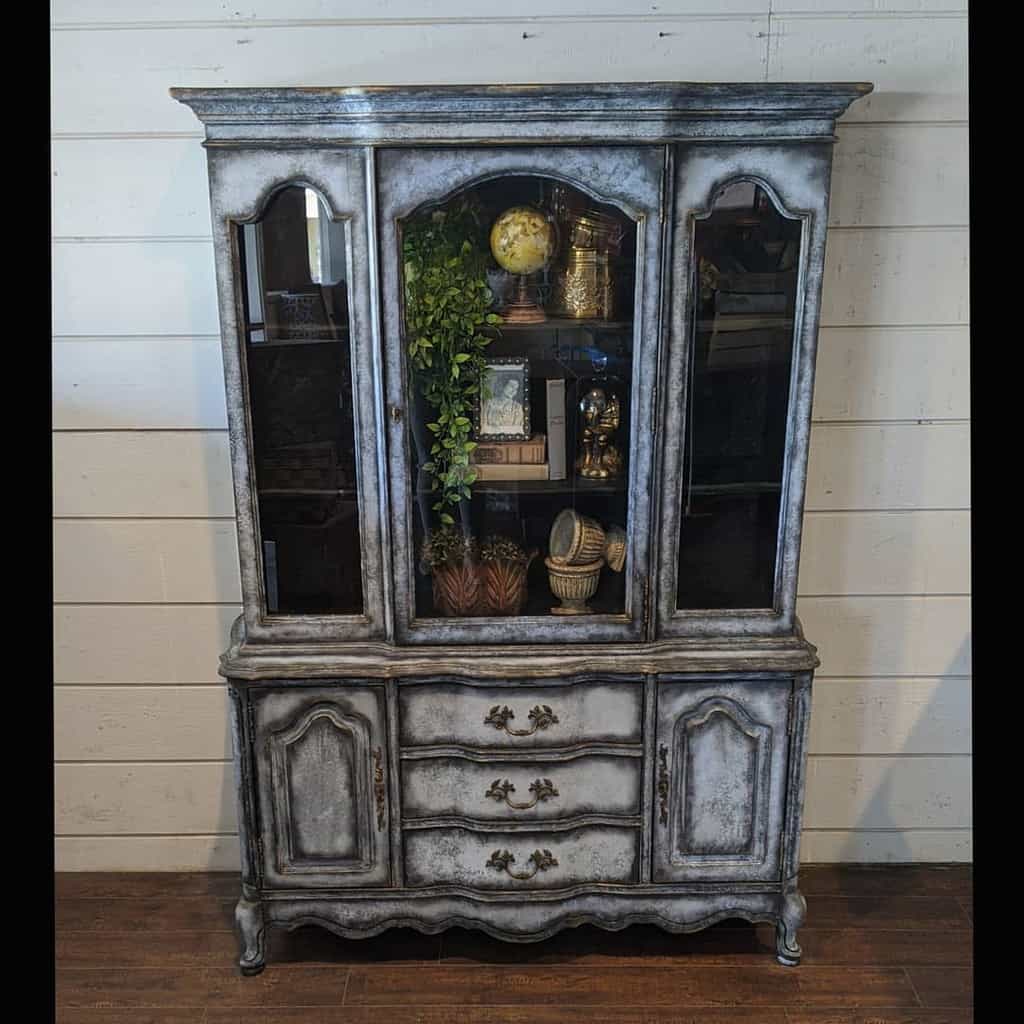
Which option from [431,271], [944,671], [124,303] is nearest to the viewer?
[431,271]

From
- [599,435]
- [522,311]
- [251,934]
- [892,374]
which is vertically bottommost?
[251,934]

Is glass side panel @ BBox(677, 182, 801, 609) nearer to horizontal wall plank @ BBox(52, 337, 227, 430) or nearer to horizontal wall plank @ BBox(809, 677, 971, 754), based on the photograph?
horizontal wall plank @ BBox(809, 677, 971, 754)

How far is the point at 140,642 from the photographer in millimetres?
2291

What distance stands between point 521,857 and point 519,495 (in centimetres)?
71

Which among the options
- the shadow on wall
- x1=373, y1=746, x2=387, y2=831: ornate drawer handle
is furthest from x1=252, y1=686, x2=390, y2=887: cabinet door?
the shadow on wall

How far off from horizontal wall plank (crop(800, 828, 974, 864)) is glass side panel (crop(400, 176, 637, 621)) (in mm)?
937

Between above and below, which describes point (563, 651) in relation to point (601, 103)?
below

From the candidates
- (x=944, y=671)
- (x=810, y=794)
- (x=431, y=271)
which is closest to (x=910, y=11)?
(x=431, y=271)

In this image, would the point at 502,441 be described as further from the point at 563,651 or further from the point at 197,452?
the point at 197,452

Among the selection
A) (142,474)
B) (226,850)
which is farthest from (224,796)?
(142,474)

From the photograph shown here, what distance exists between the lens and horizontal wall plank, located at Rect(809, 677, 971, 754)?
2.31 meters

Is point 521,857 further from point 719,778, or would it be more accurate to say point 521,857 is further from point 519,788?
point 719,778

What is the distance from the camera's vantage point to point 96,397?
218 centimetres

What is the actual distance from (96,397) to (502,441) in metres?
0.93
